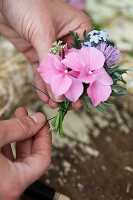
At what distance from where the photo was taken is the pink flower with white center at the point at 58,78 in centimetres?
61

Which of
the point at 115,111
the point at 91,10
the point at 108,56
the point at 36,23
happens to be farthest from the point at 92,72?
the point at 91,10

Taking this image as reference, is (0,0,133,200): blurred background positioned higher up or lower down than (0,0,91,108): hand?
lower down

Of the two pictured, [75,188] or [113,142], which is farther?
[113,142]

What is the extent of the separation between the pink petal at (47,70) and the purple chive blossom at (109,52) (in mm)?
163

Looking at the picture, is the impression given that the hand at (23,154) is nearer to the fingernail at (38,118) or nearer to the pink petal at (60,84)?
the fingernail at (38,118)

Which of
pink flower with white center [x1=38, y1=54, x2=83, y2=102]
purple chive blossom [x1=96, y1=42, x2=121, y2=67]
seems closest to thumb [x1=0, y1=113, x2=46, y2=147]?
pink flower with white center [x1=38, y1=54, x2=83, y2=102]

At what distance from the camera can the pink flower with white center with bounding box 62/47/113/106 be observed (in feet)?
2.06

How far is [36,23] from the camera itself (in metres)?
0.82

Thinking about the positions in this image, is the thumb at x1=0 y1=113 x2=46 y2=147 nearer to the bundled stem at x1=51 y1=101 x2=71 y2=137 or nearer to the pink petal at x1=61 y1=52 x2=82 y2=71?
the bundled stem at x1=51 y1=101 x2=71 y2=137

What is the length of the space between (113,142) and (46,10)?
2.25 ft

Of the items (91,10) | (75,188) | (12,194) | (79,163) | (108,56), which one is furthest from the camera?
(91,10)

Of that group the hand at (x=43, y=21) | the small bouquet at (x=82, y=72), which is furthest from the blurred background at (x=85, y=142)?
the small bouquet at (x=82, y=72)

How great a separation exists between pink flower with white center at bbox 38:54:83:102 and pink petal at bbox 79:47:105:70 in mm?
49

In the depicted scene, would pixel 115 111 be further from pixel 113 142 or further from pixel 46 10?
pixel 46 10
